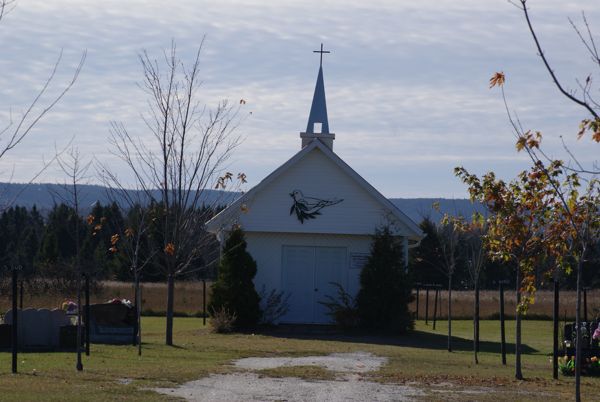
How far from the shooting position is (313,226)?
2984 centimetres

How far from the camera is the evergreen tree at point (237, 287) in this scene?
28.6 metres

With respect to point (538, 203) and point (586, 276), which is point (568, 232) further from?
point (586, 276)

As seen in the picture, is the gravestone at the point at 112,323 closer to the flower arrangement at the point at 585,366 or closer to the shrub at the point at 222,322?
the shrub at the point at 222,322

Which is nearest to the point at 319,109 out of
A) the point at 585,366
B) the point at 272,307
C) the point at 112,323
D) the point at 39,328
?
the point at 272,307

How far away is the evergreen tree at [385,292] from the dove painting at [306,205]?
7.08 ft

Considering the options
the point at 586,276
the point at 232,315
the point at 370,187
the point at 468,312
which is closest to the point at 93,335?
the point at 232,315

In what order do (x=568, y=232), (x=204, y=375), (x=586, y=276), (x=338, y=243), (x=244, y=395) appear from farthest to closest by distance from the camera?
(x=586, y=276), (x=338, y=243), (x=204, y=375), (x=568, y=232), (x=244, y=395)

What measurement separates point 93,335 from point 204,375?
8489 millimetres

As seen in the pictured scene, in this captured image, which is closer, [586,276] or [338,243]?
[338,243]

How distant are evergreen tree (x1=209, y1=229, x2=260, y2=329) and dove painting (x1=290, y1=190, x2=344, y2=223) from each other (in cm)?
200

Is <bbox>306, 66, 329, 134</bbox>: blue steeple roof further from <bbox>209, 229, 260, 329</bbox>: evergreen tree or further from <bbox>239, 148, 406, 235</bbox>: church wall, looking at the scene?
<bbox>209, 229, 260, 329</bbox>: evergreen tree

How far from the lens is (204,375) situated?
16.1 meters

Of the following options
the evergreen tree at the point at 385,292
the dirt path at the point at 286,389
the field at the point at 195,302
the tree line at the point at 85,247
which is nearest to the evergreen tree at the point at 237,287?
the tree line at the point at 85,247

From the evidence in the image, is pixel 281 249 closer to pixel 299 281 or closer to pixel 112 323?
pixel 299 281
